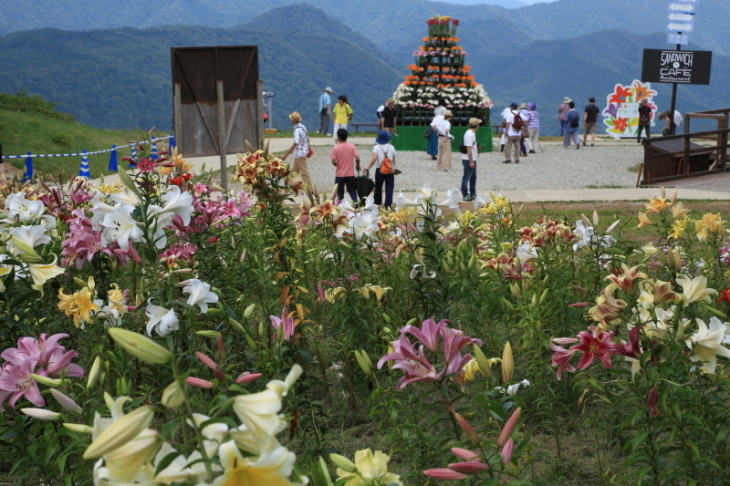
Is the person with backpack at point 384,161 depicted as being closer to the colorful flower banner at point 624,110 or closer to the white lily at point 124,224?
the white lily at point 124,224

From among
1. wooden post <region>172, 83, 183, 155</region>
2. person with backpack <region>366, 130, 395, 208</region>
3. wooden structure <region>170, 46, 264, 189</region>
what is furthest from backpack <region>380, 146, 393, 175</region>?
wooden post <region>172, 83, 183, 155</region>

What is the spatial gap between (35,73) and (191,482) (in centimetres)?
14029

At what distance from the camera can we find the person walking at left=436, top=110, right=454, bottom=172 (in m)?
16.5

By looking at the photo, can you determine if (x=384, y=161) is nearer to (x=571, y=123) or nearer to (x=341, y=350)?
(x=341, y=350)

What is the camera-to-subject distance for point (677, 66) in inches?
867

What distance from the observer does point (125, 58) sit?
462ft

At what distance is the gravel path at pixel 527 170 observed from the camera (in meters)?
15.3

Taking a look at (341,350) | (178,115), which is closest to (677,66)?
(178,115)

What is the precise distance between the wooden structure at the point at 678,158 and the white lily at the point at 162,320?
44.1 ft

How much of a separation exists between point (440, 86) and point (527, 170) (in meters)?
5.97

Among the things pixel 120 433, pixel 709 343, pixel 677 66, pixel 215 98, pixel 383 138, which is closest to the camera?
pixel 120 433

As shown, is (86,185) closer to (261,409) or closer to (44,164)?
(261,409)

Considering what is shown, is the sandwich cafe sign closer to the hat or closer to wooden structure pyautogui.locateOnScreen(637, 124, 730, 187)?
wooden structure pyautogui.locateOnScreen(637, 124, 730, 187)

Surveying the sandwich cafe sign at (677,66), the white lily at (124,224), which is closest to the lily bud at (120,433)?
the white lily at (124,224)
